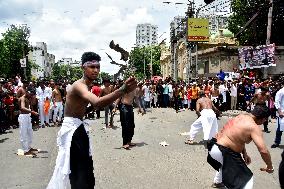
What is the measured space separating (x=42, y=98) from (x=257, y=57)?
14.9 m

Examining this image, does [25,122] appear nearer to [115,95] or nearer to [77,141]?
[77,141]

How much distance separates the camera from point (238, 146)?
17.1 ft

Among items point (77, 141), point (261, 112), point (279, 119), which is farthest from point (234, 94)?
point (77, 141)

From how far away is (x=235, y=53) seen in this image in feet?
127

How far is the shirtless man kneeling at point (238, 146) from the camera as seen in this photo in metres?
4.99

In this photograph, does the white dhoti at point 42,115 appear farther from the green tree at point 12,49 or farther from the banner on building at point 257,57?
the green tree at point 12,49

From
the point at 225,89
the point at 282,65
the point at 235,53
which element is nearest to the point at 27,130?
the point at 225,89

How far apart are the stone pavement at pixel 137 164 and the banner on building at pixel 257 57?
12.6 meters

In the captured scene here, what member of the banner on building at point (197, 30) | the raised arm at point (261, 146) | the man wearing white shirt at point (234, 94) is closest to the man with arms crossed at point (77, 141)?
the raised arm at point (261, 146)

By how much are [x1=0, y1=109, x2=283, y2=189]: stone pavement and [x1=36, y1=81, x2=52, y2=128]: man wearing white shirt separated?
374cm

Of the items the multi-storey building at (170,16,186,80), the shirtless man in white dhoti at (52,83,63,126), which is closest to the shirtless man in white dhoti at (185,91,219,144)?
the shirtless man in white dhoti at (52,83,63,126)

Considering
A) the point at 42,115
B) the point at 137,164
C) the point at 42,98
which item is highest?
the point at 42,98

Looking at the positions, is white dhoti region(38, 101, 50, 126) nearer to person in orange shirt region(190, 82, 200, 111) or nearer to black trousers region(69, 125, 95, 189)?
person in orange shirt region(190, 82, 200, 111)

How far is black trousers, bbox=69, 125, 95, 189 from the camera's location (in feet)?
14.7
